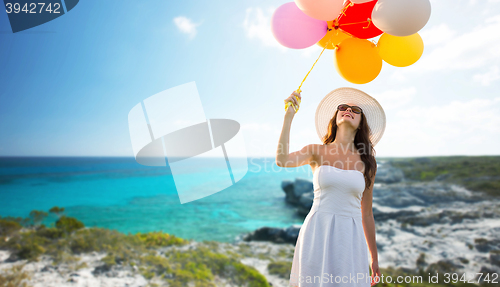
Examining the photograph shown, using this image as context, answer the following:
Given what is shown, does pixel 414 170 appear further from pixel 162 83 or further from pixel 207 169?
pixel 162 83

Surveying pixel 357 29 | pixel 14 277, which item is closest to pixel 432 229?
pixel 357 29

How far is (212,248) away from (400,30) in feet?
22.1

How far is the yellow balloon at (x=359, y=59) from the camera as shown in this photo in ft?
6.00

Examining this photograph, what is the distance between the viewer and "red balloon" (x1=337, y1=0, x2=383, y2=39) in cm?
165

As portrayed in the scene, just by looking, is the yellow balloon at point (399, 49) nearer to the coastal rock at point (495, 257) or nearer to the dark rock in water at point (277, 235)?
the dark rock in water at point (277, 235)

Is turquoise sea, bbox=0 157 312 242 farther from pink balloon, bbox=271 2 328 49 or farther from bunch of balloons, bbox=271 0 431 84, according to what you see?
pink balloon, bbox=271 2 328 49

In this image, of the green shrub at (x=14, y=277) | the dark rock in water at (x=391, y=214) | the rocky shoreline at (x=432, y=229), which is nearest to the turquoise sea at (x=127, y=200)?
the rocky shoreline at (x=432, y=229)

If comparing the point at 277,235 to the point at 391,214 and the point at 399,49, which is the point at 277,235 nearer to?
the point at 391,214

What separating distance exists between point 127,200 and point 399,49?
9802mm


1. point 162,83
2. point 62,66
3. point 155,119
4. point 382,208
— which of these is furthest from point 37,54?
point 382,208

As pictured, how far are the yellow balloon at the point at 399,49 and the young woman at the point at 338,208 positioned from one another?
20.5 inches

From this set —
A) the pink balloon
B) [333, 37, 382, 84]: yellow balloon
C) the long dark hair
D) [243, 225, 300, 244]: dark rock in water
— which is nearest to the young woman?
the long dark hair

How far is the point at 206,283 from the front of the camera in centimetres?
477

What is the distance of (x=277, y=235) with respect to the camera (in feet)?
21.7
